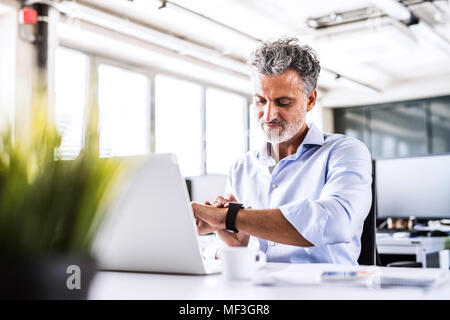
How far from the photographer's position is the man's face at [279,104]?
179 centimetres

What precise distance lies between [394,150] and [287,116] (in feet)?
24.8

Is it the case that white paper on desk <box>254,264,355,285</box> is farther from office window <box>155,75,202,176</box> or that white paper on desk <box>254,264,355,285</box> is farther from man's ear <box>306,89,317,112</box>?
office window <box>155,75,202,176</box>

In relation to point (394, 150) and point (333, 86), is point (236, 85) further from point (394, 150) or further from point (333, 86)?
point (394, 150)

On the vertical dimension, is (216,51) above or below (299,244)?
above

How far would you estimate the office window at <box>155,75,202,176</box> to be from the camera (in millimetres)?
6492

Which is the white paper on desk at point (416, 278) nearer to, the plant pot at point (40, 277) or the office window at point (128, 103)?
the plant pot at point (40, 277)

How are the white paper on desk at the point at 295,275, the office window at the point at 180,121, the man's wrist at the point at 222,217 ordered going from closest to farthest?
the white paper on desk at the point at 295,275
the man's wrist at the point at 222,217
the office window at the point at 180,121

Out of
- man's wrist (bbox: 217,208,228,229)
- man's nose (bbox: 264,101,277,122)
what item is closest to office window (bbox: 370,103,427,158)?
man's nose (bbox: 264,101,277,122)

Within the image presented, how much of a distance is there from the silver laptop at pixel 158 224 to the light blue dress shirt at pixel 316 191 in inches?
11.8

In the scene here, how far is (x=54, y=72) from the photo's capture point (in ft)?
15.1

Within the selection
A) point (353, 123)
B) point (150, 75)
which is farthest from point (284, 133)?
point (353, 123)

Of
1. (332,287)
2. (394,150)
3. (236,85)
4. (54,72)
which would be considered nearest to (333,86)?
(394,150)

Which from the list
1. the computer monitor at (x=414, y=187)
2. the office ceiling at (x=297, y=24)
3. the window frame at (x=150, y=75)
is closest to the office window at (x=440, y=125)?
the office ceiling at (x=297, y=24)
